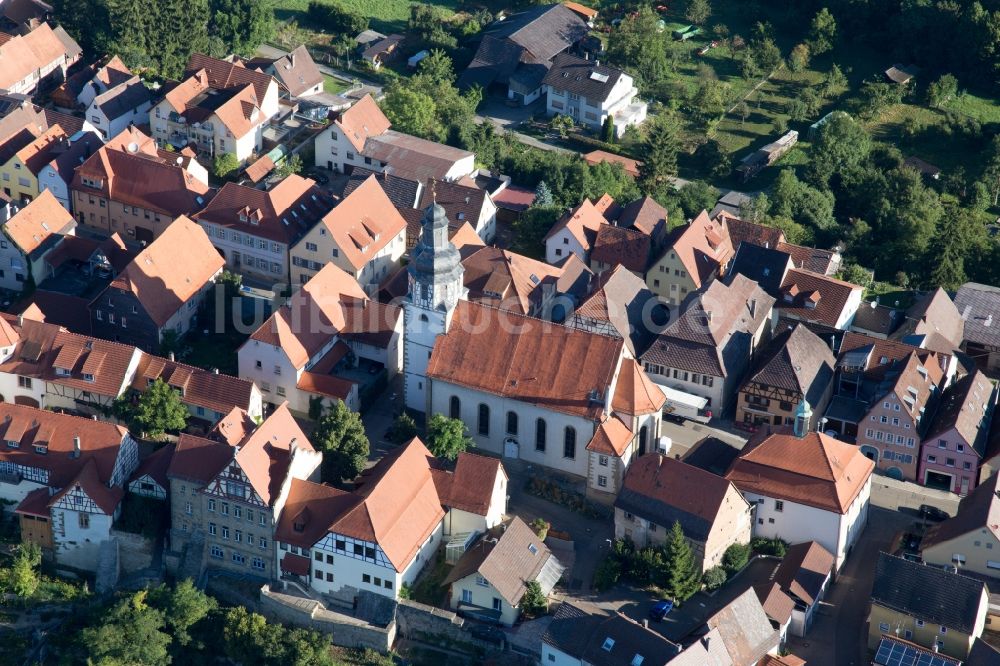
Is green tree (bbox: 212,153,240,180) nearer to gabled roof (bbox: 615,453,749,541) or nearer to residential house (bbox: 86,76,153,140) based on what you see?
residential house (bbox: 86,76,153,140)

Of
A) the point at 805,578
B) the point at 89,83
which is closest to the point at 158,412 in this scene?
the point at 805,578

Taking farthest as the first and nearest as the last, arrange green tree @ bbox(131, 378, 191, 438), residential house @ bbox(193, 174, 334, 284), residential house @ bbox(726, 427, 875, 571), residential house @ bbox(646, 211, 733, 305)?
1. residential house @ bbox(646, 211, 733, 305)
2. residential house @ bbox(193, 174, 334, 284)
3. green tree @ bbox(131, 378, 191, 438)
4. residential house @ bbox(726, 427, 875, 571)

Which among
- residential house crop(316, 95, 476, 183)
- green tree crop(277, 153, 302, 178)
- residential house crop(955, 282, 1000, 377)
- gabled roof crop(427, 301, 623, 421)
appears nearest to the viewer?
gabled roof crop(427, 301, 623, 421)

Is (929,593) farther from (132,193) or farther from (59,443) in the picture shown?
(132,193)

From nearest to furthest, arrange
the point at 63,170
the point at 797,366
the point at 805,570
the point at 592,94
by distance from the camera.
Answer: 1. the point at 805,570
2. the point at 797,366
3. the point at 63,170
4. the point at 592,94

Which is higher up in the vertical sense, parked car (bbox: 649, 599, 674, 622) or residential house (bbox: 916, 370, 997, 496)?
residential house (bbox: 916, 370, 997, 496)

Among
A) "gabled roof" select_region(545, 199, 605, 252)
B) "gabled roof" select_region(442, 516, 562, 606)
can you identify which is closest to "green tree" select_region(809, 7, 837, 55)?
"gabled roof" select_region(545, 199, 605, 252)

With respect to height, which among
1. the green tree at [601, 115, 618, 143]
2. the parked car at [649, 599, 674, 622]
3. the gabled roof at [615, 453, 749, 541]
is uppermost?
the gabled roof at [615, 453, 749, 541]
